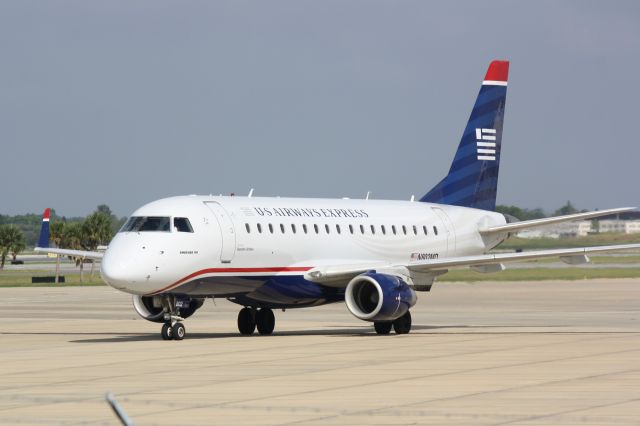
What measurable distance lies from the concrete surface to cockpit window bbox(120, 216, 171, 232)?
2667 mm

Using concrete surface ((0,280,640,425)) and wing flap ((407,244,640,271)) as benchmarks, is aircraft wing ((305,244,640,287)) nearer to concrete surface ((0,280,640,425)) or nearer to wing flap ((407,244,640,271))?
wing flap ((407,244,640,271))

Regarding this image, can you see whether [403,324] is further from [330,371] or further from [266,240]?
[330,371]

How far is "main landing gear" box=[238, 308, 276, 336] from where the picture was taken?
35.3m

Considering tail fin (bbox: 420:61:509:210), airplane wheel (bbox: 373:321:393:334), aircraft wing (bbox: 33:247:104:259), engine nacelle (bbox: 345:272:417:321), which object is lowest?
airplane wheel (bbox: 373:321:393:334)

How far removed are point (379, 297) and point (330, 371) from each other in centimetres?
987

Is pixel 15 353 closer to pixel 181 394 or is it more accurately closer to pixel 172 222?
pixel 172 222

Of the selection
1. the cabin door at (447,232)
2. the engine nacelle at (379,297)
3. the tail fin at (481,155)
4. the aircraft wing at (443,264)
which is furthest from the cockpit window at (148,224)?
the tail fin at (481,155)

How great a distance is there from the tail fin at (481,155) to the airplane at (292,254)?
2.91 ft

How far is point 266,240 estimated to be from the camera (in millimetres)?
33969

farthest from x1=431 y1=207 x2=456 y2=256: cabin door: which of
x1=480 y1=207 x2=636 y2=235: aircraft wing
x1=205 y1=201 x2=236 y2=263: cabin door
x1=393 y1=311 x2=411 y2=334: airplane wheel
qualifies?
x1=205 y1=201 x2=236 y2=263: cabin door

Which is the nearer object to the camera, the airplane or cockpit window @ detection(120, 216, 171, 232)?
the airplane

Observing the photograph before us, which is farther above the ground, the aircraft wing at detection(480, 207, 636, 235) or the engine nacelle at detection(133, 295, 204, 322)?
the aircraft wing at detection(480, 207, 636, 235)

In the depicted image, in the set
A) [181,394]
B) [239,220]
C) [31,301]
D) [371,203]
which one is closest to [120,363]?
[181,394]

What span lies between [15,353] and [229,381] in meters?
8.50
